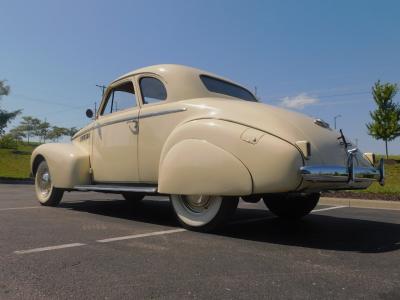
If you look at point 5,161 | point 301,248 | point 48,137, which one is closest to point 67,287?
point 301,248

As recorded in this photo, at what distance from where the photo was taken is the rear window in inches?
211

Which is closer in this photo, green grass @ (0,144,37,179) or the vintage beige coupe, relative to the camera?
the vintage beige coupe

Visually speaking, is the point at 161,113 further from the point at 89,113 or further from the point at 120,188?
the point at 89,113

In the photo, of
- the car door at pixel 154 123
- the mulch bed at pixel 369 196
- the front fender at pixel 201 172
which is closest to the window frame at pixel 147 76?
the car door at pixel 154 123

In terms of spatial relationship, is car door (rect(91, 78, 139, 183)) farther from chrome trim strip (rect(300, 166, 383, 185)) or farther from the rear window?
chrome trim strip (rect(300, 166, 383, 185))

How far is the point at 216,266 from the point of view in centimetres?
296

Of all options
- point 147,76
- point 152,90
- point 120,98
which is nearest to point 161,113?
point 152,90

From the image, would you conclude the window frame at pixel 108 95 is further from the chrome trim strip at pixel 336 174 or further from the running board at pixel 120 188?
the chrome trim strip at pixel 336 174

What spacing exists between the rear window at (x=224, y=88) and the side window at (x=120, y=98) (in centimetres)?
105

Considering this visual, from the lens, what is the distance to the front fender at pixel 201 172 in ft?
12.7

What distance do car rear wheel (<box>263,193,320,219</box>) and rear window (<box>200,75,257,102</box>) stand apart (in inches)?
59.8

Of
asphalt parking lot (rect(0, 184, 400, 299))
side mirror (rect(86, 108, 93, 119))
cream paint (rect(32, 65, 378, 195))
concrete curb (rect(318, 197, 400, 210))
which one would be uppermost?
side mirror (rect(86, 108, 93, 119))

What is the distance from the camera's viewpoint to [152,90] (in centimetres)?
537

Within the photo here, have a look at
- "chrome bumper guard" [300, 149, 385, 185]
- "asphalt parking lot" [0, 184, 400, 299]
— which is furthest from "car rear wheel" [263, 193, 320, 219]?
"chrome bumper guard" [300, 149, 385, 185]
